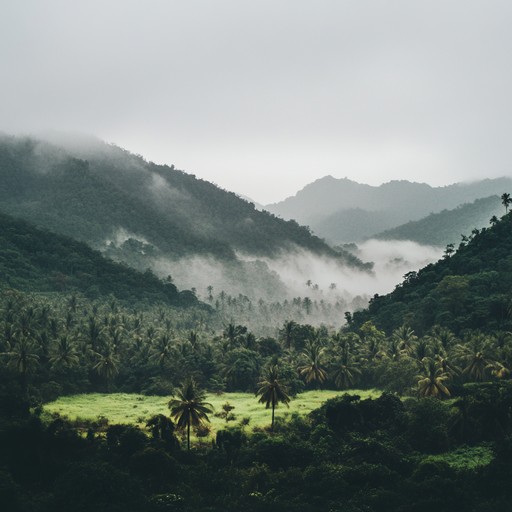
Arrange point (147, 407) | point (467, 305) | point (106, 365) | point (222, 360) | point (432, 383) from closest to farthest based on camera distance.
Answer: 1. point (432, 383)
2. point (147, 407)
3. point (106, 365)
4. point (222, 360)
5. point (467, 305)

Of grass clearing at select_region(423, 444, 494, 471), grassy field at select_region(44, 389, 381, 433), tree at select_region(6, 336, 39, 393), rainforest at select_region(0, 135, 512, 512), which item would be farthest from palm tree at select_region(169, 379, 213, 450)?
tree at select_region(6, 336, 39, 393)

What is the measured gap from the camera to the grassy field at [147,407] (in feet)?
360

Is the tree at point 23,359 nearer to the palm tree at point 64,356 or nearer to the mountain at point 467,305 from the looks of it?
the palm tree at point 64,356

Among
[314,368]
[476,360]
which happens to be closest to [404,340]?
[314,368]

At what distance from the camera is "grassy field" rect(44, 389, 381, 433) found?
109688 millimetres

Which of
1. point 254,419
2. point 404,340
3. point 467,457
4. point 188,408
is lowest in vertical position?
point 467,457

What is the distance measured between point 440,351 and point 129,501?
8167 cm

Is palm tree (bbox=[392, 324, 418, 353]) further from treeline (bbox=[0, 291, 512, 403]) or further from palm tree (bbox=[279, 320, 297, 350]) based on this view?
palm tree (bbox=[279, 320, 297, 350])

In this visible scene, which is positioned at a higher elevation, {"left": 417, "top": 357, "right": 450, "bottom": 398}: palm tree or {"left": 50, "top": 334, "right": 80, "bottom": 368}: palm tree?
{"left": 50, "top": 334, "right": 80, "bottom": 368}: palm tree

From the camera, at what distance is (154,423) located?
9606 centimetres

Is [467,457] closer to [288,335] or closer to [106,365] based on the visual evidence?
[106,365]

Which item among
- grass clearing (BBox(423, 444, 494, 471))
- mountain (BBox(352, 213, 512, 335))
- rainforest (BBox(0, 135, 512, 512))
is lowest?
grass clearing (BBox(423, 444, 494, 471))

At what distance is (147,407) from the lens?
119562 millimetres

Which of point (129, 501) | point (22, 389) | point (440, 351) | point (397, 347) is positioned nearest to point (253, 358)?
point (397, 347)
